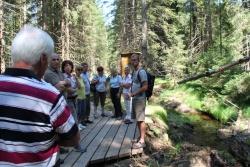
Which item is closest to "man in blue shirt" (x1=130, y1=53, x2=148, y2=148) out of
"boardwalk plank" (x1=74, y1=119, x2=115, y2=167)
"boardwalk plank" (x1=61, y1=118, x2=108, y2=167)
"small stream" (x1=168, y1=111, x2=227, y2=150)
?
"boardwalk plank" (x1=74, y1=119, x2=115, y2=167)

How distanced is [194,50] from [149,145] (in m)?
25.6

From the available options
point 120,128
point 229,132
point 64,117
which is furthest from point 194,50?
point 64,117

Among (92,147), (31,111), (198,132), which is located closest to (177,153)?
(92,147)

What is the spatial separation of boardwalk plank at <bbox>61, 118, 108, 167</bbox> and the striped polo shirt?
5.52m

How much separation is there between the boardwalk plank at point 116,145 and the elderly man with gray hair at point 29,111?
6306 millimetres

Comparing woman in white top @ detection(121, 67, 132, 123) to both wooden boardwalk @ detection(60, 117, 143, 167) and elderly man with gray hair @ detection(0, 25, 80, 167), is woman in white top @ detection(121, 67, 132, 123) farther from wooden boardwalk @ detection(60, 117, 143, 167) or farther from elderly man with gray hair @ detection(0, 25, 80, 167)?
elderly man with gray hair @ detection(0, 25, 80, 167)

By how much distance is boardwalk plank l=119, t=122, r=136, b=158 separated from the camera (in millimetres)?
9211

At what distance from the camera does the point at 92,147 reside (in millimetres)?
9703

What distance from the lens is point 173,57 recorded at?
2967 cm

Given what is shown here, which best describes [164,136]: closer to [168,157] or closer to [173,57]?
[168,157]

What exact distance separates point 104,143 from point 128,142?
606mm

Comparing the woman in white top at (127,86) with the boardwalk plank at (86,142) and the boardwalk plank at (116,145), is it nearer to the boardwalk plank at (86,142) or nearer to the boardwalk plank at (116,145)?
the boardwalk plank at (86,142)

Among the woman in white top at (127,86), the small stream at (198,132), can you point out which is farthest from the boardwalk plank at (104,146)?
the small stream at (198,132)

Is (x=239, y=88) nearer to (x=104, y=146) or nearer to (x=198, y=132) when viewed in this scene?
(x=198, y=132)
